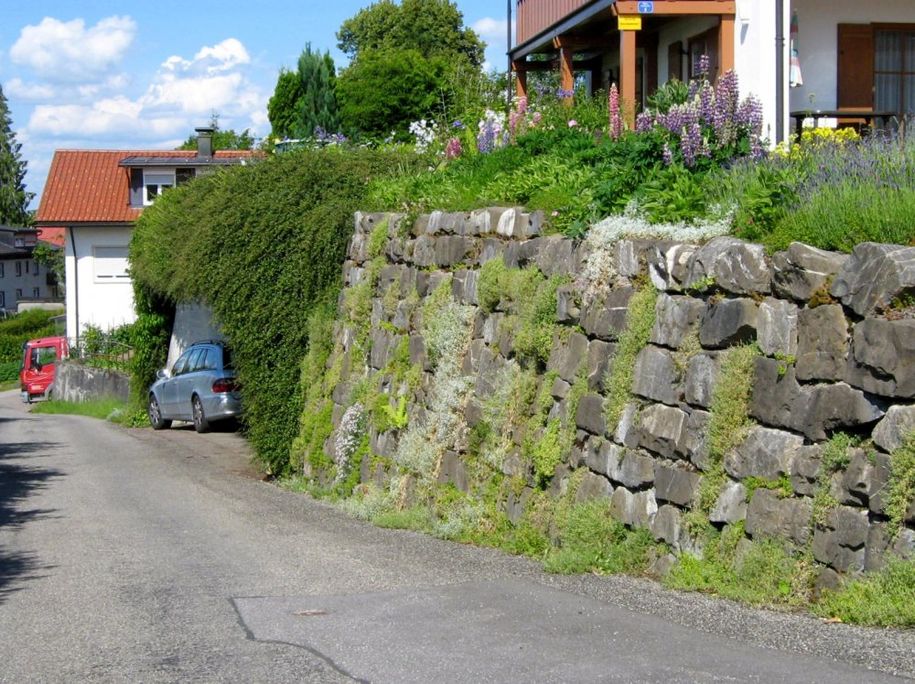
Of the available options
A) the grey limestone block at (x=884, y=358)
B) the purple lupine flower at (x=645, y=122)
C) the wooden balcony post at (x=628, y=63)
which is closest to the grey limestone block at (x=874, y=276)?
the grey limestone block at (x=884, y=358)

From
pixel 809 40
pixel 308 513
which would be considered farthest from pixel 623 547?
pixel 809 40

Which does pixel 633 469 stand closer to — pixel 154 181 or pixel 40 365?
pixel 154 181

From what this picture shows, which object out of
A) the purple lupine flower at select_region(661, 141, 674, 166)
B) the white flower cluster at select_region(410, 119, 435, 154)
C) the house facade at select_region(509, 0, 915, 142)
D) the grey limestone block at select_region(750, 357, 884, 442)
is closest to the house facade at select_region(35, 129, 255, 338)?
the white flower cluster at select_region(410, 119, 435, 154)

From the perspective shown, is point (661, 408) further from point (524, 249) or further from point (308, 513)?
point (308, 513)

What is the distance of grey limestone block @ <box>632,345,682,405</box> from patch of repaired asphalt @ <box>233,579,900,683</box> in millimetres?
1690

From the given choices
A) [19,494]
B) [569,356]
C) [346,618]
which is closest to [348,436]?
[19,494]

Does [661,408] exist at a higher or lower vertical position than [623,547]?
higher

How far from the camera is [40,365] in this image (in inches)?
1889

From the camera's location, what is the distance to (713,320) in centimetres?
861

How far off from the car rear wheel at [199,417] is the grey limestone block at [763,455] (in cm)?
1727

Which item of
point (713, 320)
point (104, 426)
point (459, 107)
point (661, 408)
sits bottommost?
point (104, 426)

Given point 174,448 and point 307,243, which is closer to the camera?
point 307,243

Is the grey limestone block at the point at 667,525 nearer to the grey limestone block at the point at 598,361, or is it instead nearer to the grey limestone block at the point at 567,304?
the grey limestone block at the point at 598,361

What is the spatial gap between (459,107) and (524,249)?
434 inches
